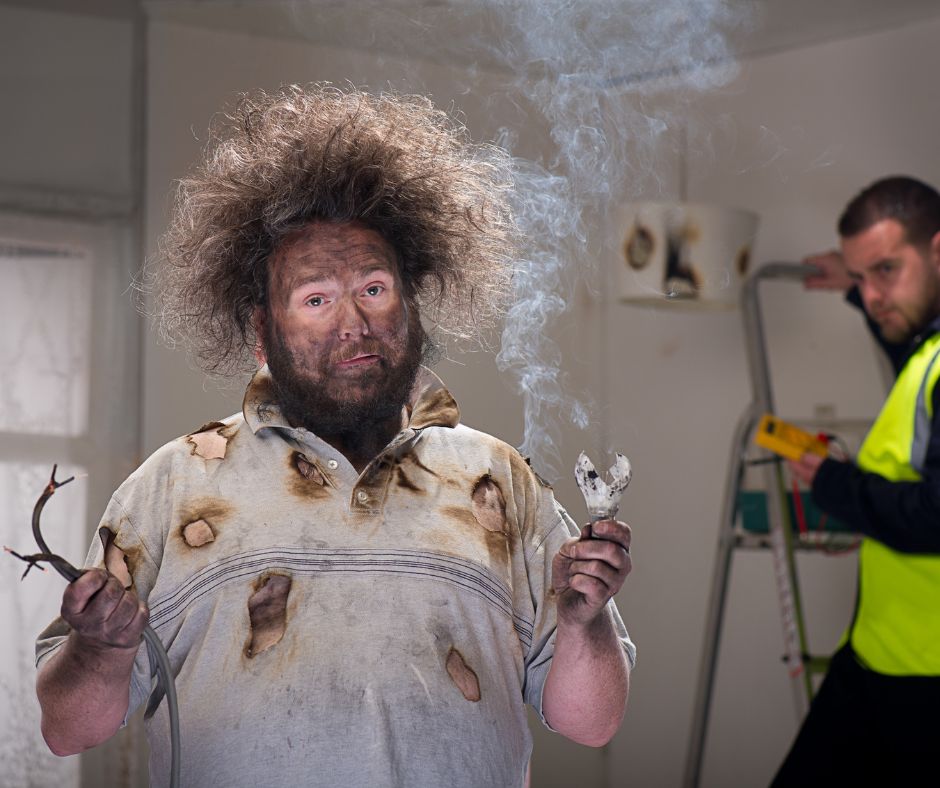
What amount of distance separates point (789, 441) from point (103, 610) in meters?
1.83

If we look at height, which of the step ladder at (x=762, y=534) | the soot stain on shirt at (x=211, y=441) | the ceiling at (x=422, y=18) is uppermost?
A: the ceiling at (x=422, y=18)

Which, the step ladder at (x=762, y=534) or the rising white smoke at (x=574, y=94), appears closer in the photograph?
the rising white smoke at (x=574, y=94)

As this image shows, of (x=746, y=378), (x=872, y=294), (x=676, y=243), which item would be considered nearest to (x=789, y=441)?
(x=872, y=294)

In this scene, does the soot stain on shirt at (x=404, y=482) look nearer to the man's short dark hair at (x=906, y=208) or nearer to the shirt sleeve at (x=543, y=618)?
the shirt sleeve at (x=543, y=618)

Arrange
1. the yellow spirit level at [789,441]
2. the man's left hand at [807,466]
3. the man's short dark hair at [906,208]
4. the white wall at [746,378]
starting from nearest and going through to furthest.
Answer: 1. the man's short dark hair at [906,208]
2. the man's left hand at [807,466]
3. the yellow spirit level at [789,441]
4. the white wall at [746,378]

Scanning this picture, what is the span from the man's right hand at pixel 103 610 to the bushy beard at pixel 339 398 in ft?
1.10

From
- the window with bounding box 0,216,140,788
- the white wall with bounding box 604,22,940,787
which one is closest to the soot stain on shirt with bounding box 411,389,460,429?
the window with bounding box 0,216,140,788

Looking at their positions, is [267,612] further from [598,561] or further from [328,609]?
[598,561]

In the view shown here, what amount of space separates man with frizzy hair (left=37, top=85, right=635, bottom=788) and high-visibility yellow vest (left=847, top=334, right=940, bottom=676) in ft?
3.21

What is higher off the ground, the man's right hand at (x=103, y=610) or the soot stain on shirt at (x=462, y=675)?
the man's right hand at (x=103, y=610)

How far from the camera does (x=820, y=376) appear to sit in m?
3.57

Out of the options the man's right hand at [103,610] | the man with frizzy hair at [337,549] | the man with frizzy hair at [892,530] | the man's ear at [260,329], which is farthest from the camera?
the man with frizzy hair at [892,530]

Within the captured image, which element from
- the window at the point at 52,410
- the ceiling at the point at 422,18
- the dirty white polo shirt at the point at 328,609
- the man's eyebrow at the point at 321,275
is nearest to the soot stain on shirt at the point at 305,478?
the dirty white polo shirt at the point at 328,609

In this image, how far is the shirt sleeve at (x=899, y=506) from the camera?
2053mm
